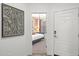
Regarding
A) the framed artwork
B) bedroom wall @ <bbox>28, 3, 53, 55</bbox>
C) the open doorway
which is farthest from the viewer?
the open doorway

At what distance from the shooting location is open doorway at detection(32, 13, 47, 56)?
8.01 feet

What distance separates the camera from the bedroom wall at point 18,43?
1.84 meters

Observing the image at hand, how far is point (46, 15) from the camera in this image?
244 cm

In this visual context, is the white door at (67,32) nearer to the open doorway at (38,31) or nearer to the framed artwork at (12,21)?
the open doorway at (38,31)

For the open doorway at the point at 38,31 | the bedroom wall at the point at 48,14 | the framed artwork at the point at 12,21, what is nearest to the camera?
the framed artwork at the point at 12,21

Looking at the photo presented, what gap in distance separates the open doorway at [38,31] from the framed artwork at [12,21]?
32 cm

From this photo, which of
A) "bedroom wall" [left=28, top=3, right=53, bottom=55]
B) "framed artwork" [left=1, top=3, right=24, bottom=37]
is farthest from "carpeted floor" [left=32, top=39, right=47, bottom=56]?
"framed artwork" [left=1, top=3, right=24, bottom=37]

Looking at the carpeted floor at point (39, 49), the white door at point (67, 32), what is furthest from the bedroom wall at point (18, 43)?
the white door at point (67, 32)

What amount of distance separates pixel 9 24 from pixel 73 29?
1295 millimetres

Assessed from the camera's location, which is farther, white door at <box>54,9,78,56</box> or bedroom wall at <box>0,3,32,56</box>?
white door at <box>54,9,78,56</box>

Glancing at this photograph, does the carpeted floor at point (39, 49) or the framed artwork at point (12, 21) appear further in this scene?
the carpeted floor at point (39, 49)

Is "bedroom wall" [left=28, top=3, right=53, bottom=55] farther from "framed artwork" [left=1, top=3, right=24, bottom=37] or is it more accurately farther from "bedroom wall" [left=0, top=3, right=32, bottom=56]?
"framed artwork" [left=1, top=3, right=24, bottom=37]

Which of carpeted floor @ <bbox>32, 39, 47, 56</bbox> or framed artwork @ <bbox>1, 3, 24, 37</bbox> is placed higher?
framed artwork @ <bbox>1, 3, 24, 37</bbox>

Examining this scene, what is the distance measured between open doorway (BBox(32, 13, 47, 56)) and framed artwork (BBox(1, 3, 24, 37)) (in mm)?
321
